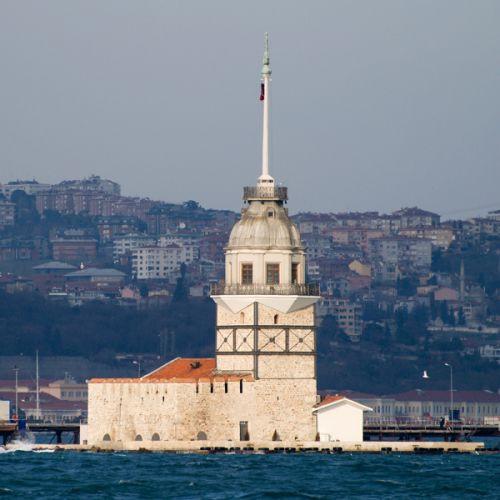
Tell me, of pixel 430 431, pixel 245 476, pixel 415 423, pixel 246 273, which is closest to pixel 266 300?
pixel 246 273

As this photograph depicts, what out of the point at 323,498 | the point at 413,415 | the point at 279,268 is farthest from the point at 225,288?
the point at 413,415

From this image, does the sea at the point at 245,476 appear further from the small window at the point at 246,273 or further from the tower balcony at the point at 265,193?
the tower balcony at the point at 265,193

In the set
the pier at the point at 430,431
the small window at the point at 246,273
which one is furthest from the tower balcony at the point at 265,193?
the pier at the point at 430,431

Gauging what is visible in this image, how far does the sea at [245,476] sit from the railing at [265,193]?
9.03m

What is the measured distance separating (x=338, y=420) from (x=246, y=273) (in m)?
5.69

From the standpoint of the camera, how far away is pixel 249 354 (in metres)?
86.0

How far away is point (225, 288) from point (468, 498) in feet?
62.9

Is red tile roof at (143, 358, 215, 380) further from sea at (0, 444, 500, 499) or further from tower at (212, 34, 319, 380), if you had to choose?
sea at (0, 444, 500, 499)

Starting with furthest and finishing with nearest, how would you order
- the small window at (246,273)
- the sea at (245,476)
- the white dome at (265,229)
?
1. the small window at (246,273)
2. the white dome at (265,229)
3. the sea at (245,476)

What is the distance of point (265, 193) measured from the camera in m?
87.3

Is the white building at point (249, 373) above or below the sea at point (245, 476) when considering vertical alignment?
above

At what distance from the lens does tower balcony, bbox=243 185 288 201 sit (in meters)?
87.3

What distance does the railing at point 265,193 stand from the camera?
286 ft

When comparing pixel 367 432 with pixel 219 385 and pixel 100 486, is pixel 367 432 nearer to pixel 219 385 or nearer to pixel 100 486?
pixel 219 385
